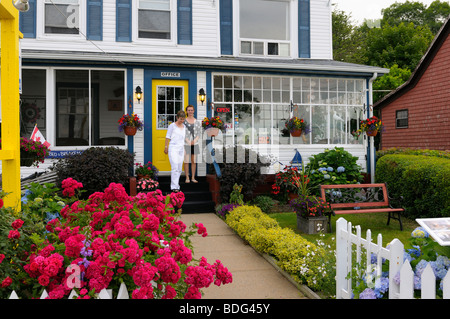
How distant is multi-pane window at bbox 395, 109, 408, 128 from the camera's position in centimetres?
1816

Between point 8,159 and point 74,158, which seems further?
point 74,158

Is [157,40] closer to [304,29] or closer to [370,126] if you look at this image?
[304,29]

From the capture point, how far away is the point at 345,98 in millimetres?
11742

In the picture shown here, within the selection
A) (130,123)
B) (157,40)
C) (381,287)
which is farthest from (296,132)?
(381,287)

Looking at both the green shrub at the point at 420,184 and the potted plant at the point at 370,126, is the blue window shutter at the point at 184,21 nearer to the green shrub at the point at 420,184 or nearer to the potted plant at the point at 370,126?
the potted plant at the point at 370,126

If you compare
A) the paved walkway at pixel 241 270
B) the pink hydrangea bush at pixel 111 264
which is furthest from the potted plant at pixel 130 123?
the pink hydrangea bush at pixel 111 264

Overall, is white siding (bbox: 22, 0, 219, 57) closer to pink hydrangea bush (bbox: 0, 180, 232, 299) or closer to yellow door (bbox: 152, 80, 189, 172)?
yellow door (bbox: 152, 80, 189, 172)

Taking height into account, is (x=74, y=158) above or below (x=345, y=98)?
below

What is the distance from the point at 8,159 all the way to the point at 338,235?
121 inches

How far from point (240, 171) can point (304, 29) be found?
5.98 metres

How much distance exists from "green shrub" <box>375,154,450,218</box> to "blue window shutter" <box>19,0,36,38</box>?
31.9 feet

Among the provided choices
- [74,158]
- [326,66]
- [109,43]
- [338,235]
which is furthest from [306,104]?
[338,235]

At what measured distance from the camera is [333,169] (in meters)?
9.91
